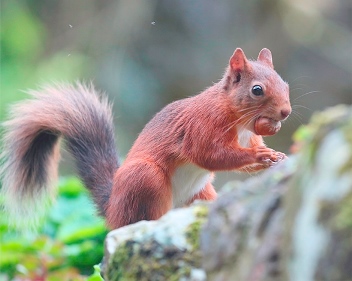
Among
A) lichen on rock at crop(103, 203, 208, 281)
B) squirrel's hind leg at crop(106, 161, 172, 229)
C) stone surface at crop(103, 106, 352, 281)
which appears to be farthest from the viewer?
squirrel's hind leg at crop(106, 161, 172, 229)

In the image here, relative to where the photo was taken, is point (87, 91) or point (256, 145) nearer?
point (256, 145)

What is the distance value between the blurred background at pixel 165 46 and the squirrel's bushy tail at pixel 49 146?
3323 mm

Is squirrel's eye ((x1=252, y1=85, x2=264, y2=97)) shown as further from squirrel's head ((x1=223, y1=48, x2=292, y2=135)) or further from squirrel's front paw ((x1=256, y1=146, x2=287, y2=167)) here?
squirrel's front paw ((x1=256, y1=146, x2=287, y2=167))

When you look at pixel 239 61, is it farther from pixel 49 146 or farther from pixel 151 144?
pixel 49 146

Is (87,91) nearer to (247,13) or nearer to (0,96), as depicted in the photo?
(0,96)

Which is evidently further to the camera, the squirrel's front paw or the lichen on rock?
the squirrel's front paw

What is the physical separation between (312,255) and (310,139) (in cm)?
23

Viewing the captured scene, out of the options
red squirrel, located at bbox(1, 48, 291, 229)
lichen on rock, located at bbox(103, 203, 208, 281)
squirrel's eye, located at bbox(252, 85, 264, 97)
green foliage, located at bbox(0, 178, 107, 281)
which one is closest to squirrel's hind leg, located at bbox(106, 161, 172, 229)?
red squirrel, located at bbox(1, 48, 291, 229)

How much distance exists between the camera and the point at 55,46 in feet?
25.1

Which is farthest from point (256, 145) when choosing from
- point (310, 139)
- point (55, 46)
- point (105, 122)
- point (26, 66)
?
point (55, 46)

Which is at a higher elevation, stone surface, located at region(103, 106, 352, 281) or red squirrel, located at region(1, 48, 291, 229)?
red squirrel, located at region(1, 48, 291, 229)

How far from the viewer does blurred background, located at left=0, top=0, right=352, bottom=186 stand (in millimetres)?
7219

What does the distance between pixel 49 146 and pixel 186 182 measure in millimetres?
855

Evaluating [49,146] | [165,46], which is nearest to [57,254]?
[49,146]
